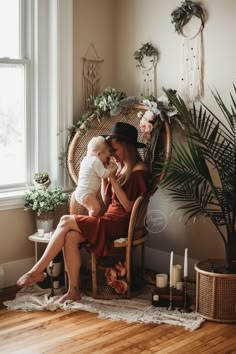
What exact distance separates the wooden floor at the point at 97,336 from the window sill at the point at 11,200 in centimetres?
86

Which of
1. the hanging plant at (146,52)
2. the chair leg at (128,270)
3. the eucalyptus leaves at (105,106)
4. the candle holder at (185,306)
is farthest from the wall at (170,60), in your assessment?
the chair leg at (128,270)

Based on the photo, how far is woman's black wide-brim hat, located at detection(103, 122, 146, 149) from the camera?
13.2 ft

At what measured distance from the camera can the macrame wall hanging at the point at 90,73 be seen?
15.2 ft

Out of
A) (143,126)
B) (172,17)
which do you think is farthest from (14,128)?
(172,17)

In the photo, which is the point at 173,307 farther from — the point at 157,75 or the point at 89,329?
the point at 157,75

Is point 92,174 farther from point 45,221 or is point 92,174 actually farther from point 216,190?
point 216,190

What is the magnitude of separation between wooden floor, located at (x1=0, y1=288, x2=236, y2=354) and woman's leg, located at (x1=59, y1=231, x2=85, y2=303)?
21 centimetres

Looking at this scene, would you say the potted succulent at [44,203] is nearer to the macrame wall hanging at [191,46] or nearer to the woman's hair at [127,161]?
the woman's hair at [127,161]

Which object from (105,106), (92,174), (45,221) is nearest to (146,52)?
(105,106)

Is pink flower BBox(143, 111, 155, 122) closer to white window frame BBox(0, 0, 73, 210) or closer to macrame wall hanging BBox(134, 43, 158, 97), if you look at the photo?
macrame wall hanging BBox(134, 43, 158, 97)

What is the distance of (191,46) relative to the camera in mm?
4203

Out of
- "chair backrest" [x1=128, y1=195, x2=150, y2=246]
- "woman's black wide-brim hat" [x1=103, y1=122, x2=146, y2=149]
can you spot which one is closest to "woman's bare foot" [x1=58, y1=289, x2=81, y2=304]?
"chair backrest" [x1=128, y1=195, x2=150, y2=246]

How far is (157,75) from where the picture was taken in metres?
4.48

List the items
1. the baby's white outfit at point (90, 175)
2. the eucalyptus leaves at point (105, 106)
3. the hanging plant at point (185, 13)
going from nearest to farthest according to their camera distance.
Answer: the baby's white outfit at point (90, 175)
the hanging plant at point (185, 13)
the eucalyptus leaves at point (105, 106)
